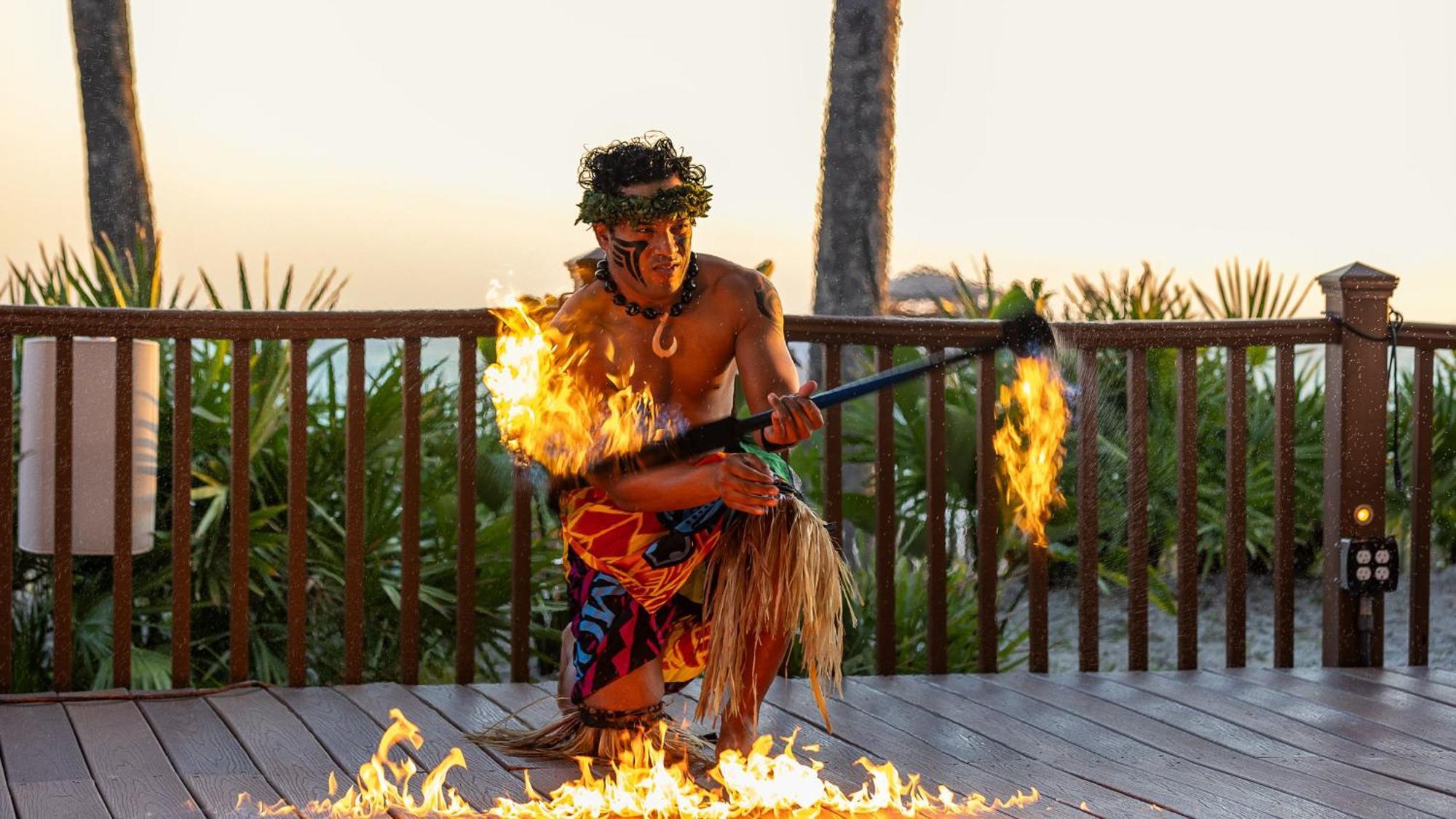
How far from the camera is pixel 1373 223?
21.9ft

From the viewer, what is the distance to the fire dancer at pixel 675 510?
250cm

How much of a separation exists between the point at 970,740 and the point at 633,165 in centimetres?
127

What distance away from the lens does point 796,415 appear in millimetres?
2250

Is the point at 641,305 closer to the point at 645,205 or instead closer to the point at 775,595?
the point at 645,205

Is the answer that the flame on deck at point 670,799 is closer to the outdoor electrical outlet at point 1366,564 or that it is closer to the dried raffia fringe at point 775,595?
the dried raffia fringe at point 775,595

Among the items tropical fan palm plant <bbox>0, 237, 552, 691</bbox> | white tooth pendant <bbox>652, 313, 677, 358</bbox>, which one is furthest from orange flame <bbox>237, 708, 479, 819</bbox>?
tropical fan palm plant <bbox>0, 237, 552, 691</bbox>

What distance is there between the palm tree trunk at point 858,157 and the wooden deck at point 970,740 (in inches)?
115

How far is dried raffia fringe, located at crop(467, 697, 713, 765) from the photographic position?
2.65 m

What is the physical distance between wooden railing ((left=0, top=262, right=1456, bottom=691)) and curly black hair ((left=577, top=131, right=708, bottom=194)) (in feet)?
2.75

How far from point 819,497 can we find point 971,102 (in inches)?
109

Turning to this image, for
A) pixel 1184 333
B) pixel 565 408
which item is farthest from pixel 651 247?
pixel 1184 333

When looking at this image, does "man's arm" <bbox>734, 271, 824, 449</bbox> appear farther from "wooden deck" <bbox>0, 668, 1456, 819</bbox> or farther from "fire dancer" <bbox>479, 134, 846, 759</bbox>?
"wooden deck" <bbox>0, 668, 1456, 819</bbox>

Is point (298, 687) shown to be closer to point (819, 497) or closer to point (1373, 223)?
point (819, 497)

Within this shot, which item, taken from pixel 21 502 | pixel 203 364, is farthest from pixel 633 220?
pixel 203 364
